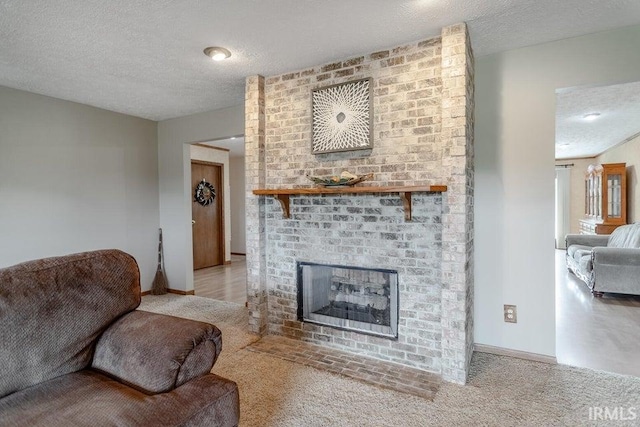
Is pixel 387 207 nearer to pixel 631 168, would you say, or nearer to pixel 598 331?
pixel 598 331

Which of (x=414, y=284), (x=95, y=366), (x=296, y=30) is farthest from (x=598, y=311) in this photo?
(x=95, y=366)

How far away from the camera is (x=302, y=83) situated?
285 cm

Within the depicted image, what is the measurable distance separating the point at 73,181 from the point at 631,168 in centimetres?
870

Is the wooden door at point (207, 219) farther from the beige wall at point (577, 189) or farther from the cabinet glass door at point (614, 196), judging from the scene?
the beige wall at point (577, 189)

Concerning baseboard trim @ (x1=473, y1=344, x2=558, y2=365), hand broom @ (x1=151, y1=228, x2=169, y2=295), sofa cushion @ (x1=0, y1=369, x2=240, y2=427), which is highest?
sofa cushion @ (x1=0, y1=369, x2=240, y2=427)

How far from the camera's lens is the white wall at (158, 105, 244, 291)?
4332 mm

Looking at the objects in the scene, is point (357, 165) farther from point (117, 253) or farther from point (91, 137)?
point (91, 137)

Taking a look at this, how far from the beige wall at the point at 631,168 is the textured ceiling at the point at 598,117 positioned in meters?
0.16

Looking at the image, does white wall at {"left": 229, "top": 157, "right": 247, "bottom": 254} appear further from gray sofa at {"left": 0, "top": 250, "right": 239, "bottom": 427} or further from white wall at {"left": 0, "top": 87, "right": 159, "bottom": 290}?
gray sofa at {"left": 0, "top": 250, "right": 239, "bottom": 427}

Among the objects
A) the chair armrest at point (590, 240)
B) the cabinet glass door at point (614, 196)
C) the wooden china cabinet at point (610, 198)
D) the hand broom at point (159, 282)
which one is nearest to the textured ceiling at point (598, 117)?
the wooden china cabinet at point (610, 198)

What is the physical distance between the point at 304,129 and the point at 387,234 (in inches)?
44.7

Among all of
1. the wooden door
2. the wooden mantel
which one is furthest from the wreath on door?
the wooden mantel

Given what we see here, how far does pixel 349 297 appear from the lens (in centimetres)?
271

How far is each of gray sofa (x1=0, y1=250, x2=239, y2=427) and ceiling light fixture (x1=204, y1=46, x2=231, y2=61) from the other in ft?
5.62
